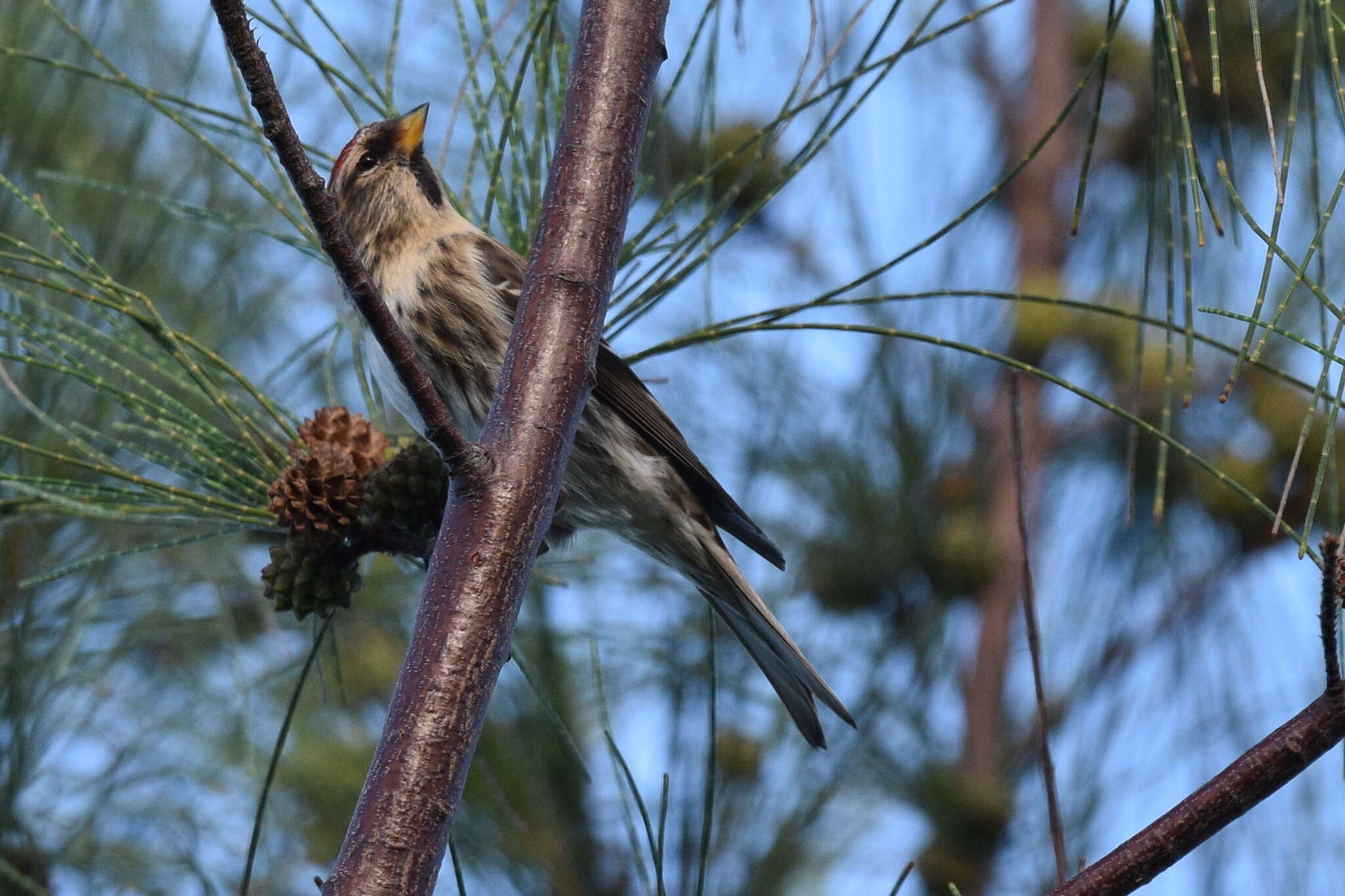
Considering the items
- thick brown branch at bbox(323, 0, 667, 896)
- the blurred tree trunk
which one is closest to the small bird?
the blurred tree trunk

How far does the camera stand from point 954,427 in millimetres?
3217

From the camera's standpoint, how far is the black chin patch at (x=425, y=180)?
2.84 metres

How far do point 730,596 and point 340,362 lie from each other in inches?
52.1

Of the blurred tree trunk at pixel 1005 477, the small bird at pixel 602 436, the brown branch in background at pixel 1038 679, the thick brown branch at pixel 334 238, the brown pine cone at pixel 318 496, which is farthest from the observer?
the blurred tree trunk at pixel 1005 477

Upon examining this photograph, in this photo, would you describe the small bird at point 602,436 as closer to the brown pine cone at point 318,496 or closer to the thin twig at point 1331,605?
the brown pine cone at point 318,496

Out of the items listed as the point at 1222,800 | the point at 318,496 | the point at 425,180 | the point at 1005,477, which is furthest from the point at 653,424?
the point at 1222,800

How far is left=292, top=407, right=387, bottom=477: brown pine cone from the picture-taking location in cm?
187

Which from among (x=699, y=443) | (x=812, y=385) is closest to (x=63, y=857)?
(x=699, y=443)

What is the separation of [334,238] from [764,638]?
130 centimetres

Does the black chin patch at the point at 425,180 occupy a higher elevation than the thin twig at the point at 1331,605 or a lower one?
higher

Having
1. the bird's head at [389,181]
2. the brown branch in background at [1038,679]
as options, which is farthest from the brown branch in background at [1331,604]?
the bird's head at [389,181]

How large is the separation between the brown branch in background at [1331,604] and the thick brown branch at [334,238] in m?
0.77

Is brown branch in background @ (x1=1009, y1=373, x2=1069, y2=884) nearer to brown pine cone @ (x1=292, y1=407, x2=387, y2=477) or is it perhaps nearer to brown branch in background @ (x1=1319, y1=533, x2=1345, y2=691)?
brown branch in background @ (x1=1319, y1=533, x2=1345, y2=691)

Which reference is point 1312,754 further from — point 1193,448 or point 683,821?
point 1193,448
